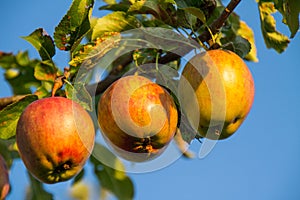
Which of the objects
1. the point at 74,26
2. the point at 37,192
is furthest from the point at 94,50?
the point at 37,192

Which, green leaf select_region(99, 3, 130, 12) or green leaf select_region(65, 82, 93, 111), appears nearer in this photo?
green leaf select_region(65, 82, 93, 111)

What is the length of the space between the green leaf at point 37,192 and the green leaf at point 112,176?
0.92 ft

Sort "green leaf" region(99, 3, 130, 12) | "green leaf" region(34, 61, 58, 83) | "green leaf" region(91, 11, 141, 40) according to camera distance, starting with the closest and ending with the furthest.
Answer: "green leaf" region(91, 11, 141, 40) < "green leaf" region(34, 61, 58, 83) < "green leaf" region(99, 3, 130, 12)

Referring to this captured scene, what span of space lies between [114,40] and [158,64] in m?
0.21

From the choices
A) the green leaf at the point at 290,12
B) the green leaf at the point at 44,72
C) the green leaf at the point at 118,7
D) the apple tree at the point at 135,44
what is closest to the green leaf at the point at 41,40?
the apple tree at the point at 135,44

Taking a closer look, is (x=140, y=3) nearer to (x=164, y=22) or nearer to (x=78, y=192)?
(x=164, y=22)

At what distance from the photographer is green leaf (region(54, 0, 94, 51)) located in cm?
193

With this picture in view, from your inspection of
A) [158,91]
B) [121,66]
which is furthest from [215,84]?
[121,66]

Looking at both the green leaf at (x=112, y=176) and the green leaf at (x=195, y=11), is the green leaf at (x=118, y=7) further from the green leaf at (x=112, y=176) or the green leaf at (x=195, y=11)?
the green leaf at (x=112, y=176)

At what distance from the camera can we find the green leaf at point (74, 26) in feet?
6.32

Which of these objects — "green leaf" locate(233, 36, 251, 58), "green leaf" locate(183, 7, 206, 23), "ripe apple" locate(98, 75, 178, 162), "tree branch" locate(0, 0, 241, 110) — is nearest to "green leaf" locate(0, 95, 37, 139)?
"tree branch" locate(0, 0, 241, 110)

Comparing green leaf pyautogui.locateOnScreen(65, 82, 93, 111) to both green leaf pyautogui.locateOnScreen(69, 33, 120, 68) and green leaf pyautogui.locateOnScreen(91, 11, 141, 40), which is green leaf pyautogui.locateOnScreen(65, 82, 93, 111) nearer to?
green leaf pyautogui.locateOnScreen(69, 33, 120, 68)

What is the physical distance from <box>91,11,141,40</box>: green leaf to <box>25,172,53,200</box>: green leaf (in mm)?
807

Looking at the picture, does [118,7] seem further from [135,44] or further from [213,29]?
[213,29]
